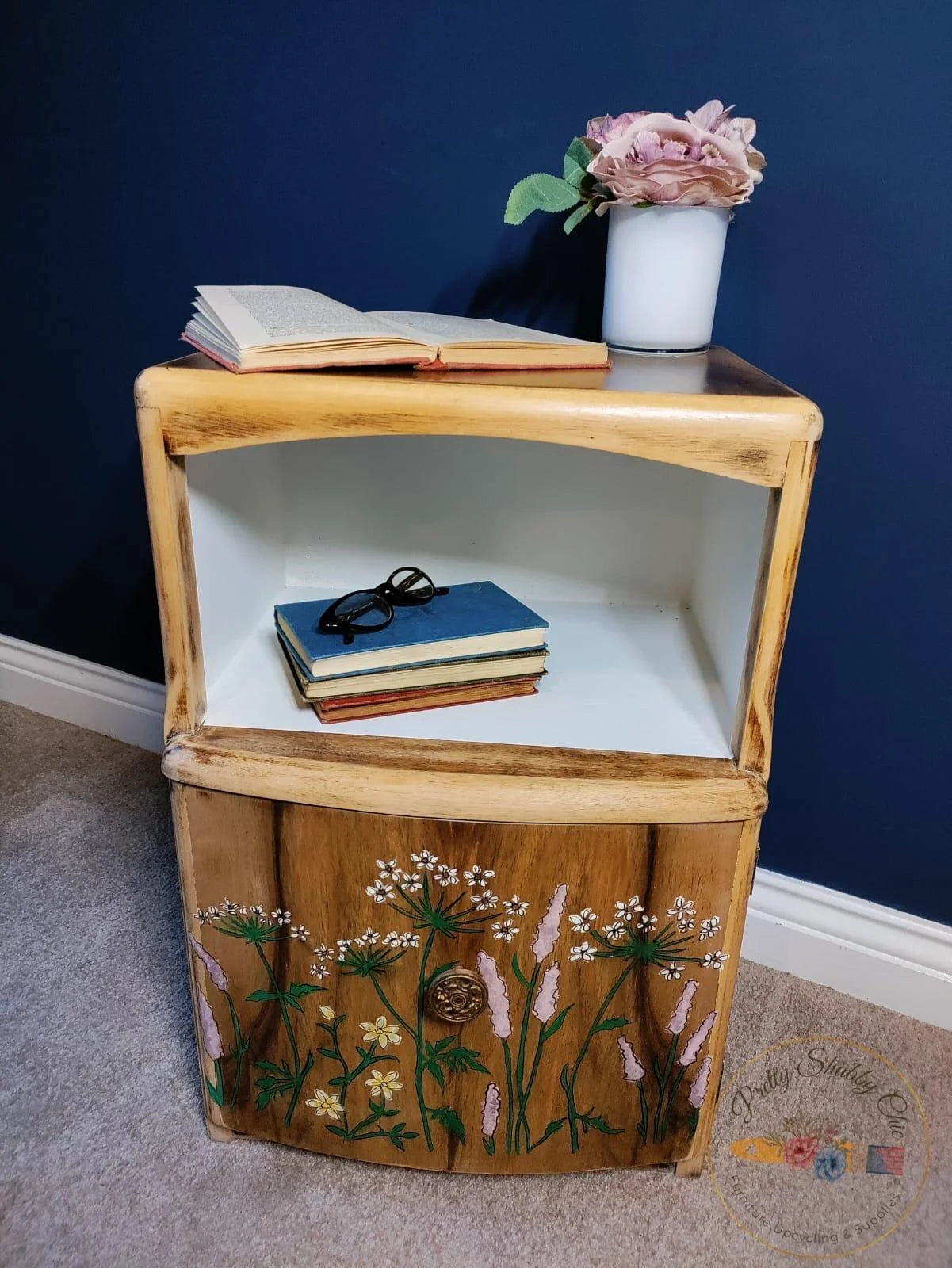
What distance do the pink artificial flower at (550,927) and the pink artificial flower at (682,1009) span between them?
0.12 m

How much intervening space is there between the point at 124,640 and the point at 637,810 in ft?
3.49

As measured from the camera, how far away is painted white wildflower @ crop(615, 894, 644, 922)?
0.73 m

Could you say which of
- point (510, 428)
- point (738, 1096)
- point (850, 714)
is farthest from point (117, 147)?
point (738, 1096)

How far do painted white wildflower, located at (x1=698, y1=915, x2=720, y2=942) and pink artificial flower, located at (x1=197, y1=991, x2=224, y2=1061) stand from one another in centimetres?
44

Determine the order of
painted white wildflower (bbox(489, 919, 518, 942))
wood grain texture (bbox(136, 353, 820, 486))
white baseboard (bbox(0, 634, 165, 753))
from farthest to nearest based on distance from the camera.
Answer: white baseboard (bbox(0, 634, 165, 753))
painted white wildflower (bbox(489, 919, 518, 942))
wood grain texture (bbox(136, 353, 820, 486))

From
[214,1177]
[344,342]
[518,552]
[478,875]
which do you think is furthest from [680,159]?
[214,1177]

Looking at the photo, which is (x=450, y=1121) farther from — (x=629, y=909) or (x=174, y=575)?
(x=174, y=575)

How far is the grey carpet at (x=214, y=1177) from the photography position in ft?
2.61

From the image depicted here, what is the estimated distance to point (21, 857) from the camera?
4.17ft

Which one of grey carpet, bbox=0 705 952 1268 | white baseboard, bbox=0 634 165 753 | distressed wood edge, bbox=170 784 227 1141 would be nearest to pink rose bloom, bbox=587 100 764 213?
distressed wood edge, bbox=170 784 227 1141

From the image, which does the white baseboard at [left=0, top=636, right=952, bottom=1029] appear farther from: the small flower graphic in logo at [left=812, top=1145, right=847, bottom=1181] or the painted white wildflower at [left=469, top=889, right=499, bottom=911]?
the painted white wildflower at [left=469, top=889, right=499, bottom=911]

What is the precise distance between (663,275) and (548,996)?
2.09 ft

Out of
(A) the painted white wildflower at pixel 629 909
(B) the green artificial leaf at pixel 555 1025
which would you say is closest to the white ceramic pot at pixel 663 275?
(A) the painted white wildflower at pixel 629 909

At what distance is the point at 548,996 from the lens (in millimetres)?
765
